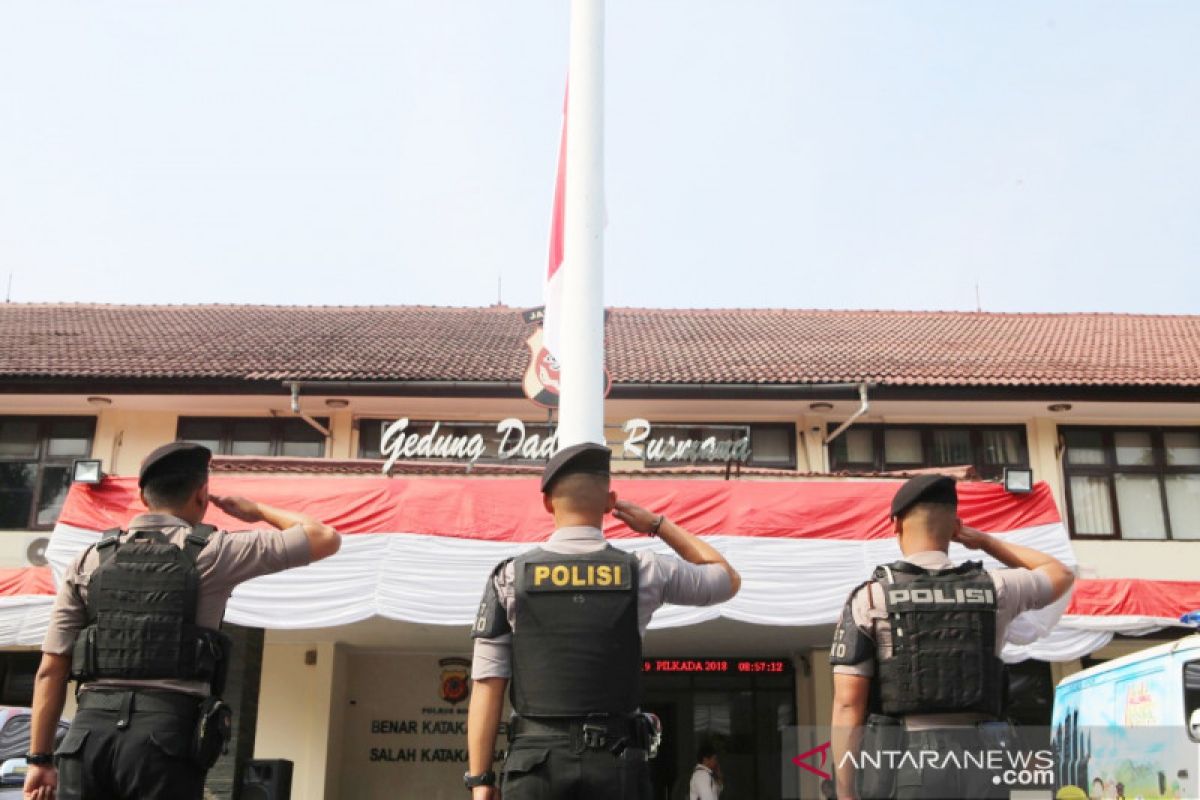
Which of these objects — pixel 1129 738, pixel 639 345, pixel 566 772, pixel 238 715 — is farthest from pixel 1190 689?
pixel 639 345

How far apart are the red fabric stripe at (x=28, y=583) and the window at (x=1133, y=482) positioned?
48.5ft

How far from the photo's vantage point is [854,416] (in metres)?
18.1

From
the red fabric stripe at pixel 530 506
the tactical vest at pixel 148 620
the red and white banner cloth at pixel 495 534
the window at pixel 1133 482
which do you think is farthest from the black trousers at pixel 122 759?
the window at pixel 1133 482

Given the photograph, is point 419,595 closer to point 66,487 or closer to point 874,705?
point 874,705

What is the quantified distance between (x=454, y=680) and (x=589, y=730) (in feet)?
51.0

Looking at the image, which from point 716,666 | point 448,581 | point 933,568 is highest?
point 448,581

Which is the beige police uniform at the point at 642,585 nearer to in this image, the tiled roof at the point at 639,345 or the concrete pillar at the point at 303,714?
the tiled roof at the point at 639,345

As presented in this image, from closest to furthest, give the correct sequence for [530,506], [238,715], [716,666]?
[530,506], [238,715], [716,666]

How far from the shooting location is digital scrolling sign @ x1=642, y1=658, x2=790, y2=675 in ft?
60.7

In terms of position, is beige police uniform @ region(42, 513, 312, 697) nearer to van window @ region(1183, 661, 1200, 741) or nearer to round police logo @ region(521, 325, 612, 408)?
van window @ region(1183, 661, 1200, 741)

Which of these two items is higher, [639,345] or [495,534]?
[639,345]

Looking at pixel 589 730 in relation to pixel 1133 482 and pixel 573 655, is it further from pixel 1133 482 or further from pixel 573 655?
pixel 1133 482

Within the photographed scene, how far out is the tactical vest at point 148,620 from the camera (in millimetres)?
4008

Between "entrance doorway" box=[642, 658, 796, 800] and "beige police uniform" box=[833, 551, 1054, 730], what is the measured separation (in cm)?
1476
